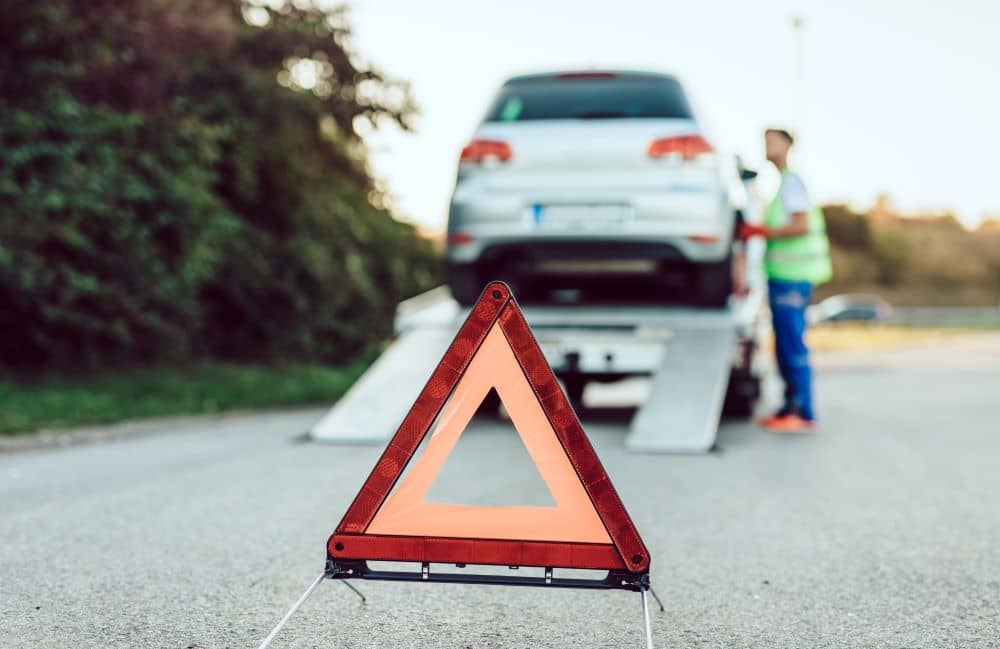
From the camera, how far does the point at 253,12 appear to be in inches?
708

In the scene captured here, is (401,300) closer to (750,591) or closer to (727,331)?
(727,331)

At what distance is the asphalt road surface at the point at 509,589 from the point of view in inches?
165

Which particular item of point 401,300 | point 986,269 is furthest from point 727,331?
point 986,269

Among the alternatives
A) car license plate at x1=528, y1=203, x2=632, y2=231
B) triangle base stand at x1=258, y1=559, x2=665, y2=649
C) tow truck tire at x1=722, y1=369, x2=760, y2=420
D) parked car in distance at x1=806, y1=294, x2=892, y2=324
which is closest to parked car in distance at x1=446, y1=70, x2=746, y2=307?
car license plate at x1=528, y1=203, x2=632, y2=231

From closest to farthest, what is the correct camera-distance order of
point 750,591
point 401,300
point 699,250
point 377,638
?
point 377,638 → point 750,591 → point 699,250 → point 401,300

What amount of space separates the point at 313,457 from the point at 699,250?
3135mm

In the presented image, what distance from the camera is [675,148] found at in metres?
9.54

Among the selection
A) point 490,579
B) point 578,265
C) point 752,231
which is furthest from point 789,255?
point 490,579

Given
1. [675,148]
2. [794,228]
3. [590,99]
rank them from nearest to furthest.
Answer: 1. [675,148]
2. [590,99]
3. [794,228]

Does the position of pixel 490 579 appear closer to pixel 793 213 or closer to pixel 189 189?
pixel 793 213

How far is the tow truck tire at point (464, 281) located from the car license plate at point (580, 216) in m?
0.73

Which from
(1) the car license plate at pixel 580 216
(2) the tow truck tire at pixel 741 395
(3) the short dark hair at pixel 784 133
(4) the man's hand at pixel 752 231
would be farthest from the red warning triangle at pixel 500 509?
(2) the tow truck tire at pixel 741 395

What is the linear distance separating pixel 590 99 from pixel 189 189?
20.5ft

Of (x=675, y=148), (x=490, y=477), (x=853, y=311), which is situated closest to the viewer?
(x=490, y=477)
